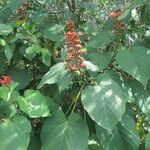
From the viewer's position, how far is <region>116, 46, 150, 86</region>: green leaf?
2.47 m

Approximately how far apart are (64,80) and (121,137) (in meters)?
0.49

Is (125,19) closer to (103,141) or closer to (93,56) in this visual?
(93,56)

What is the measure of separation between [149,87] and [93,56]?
0.43 meters

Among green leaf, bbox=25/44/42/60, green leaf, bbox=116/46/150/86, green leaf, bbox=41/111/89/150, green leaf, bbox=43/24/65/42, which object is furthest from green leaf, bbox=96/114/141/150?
green leaf, bbox=43/24/65/42

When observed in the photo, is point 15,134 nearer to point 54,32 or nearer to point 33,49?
point 33,49

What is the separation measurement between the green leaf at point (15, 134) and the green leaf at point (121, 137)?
0.43 metres

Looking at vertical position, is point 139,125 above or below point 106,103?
below

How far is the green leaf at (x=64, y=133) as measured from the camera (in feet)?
7.52

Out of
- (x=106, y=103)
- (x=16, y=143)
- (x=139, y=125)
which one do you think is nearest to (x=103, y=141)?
(x=106, y=103)

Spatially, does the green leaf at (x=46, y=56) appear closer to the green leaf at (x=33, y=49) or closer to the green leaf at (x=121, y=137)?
the green leaf at (x=33, y=49)

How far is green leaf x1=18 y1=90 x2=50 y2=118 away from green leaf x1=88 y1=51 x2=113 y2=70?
0.42m

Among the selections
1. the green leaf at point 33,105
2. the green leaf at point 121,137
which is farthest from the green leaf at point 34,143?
the green leaf at point 121,137

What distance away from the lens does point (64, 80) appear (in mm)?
2324

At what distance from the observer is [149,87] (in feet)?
9.10
